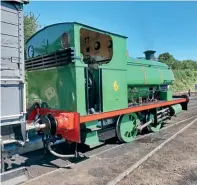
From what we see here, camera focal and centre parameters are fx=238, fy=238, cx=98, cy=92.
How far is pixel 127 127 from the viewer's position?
6676mm

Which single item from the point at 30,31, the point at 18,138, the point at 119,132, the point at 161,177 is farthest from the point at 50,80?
the point at 30,31

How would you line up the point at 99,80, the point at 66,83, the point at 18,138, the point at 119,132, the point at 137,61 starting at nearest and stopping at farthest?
the point at 18,138 → the point at 66,83 → the point at 99,80 → the point at 119,132 → the point at 137,61

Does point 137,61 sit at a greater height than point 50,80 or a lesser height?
greater

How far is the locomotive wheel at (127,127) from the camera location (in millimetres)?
6383

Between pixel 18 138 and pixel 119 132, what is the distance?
3.14 metres

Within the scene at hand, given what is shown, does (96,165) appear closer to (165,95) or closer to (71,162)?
(71,162)

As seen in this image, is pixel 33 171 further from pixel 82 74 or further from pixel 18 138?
pixel 82 74

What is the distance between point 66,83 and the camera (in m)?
5.01

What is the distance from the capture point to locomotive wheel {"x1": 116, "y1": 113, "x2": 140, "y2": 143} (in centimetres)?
638

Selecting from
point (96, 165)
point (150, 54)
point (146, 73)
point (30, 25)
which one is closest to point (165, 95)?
point (146, 73)

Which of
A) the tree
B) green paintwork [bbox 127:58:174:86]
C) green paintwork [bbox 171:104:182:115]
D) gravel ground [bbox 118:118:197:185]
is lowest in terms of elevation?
gravel ground [bbox 118:118:197:185]

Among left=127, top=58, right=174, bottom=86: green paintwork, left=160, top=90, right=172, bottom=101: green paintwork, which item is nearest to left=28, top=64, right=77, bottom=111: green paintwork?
left=127, top=58, right=174, bottom=86: green paintwork

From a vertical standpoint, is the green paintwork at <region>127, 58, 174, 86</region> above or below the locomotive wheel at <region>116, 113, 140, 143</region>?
above

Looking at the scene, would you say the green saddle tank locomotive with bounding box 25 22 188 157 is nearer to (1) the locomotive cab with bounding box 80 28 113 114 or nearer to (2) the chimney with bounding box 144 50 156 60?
(1) the locomotive cab with bounding box 80 28 113 114
